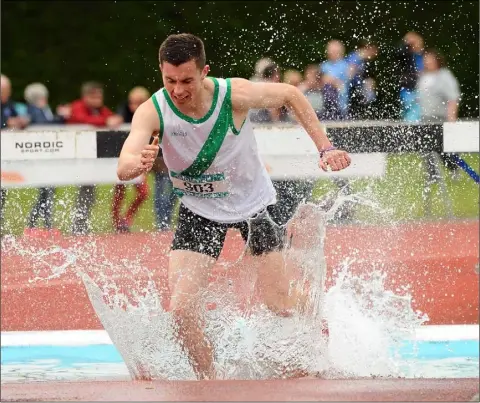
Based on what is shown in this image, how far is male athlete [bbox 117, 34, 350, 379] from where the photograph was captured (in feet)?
20.8

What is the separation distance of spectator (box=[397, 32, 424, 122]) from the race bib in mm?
5880

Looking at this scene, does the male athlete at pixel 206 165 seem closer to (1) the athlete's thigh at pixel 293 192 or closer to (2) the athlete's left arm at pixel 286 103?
(2) the athlete's left arm at pixel 286 103

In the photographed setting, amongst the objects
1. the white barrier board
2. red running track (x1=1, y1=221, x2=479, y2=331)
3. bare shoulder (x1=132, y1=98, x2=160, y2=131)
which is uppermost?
bare shoulder (x1=132, y1=98, x2=160, y2=131)

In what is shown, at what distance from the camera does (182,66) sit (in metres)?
6.20

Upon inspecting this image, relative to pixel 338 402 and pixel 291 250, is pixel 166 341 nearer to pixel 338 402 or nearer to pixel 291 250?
pixel 291 250

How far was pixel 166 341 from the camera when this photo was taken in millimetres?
6664

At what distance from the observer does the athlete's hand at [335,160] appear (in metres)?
6.46

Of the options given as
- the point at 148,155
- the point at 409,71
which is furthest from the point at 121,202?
the point at 148,155

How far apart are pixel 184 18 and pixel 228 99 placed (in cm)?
1650

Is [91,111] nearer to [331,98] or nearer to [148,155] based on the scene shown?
[331,98]

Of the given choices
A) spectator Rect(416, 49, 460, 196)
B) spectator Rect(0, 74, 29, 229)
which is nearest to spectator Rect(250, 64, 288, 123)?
spectator Rect(416, 49, 460, 196)

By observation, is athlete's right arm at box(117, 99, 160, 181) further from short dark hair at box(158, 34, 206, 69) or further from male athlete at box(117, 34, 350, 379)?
short dark hair at box(158, 34, 206, 69)

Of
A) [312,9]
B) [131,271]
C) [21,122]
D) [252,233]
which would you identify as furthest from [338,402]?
[312,9]

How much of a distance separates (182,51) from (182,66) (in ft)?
0.24
